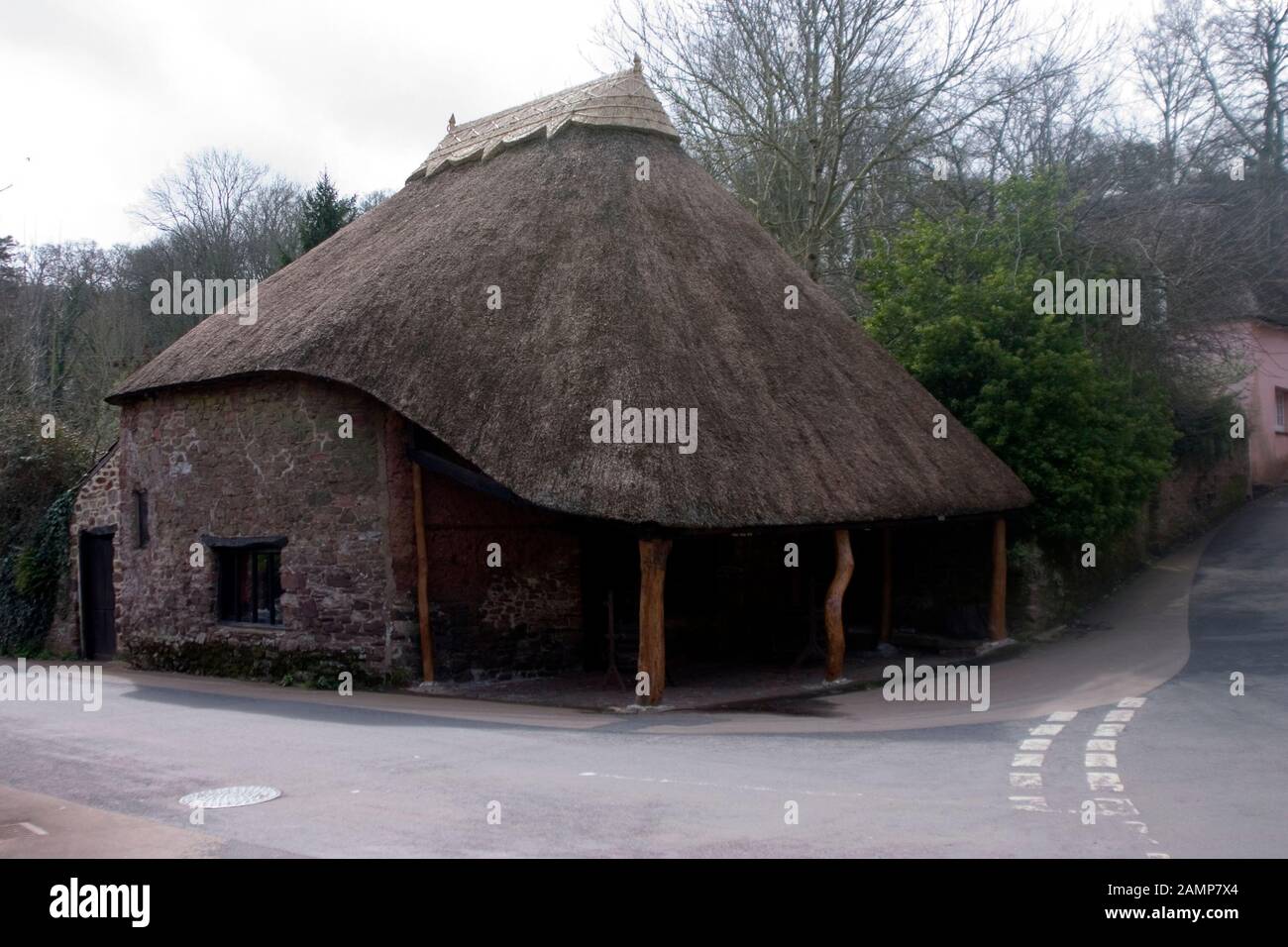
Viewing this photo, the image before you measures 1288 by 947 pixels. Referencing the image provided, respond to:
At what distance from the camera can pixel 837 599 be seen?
14.7 m

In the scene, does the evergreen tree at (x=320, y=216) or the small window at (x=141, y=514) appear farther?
the evergreen tree at (x=320, y=216)

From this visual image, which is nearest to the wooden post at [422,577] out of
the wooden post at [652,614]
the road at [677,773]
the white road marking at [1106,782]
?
the road at [677,773]

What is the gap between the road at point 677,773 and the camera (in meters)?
6.80

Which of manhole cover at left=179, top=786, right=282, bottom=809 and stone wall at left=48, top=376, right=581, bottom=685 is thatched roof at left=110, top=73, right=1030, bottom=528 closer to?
stone wall at left=48, top=376, right=581, bottom=685

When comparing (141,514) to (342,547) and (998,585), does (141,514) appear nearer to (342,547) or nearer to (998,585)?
(342,547)

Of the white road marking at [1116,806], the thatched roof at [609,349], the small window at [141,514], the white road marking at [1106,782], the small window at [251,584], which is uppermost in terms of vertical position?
the thatched roof at [609,349]

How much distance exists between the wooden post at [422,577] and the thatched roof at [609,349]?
3.98 feet

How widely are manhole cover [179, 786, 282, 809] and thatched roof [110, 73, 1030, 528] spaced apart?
4904 mm

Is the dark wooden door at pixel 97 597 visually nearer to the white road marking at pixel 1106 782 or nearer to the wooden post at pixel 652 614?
the wooden post at pixel 652 614

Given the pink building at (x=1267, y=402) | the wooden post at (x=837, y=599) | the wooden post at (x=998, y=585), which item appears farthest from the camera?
the pink building at (x=1267, y=402)

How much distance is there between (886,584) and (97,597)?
46.8 feet

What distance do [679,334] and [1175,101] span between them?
20.7m

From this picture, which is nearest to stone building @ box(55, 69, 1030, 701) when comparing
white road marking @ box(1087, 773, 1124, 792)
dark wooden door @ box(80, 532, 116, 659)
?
dark wooden door @ box(80, 532, 116, 659)
